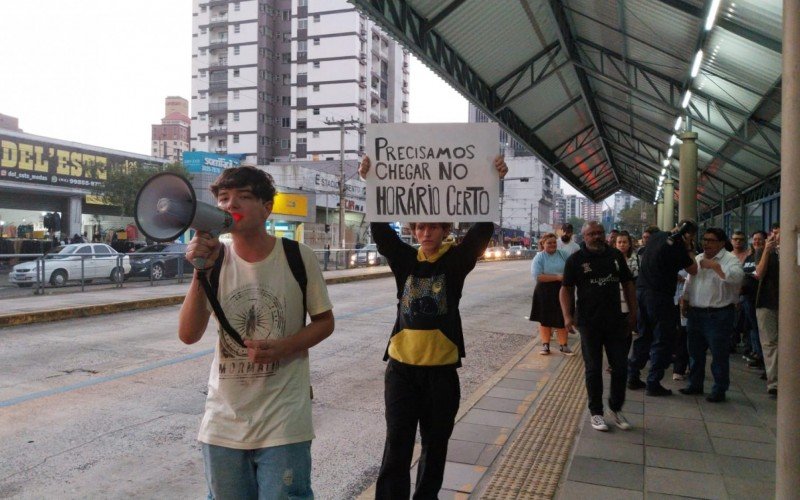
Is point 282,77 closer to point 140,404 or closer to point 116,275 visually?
point 116,275

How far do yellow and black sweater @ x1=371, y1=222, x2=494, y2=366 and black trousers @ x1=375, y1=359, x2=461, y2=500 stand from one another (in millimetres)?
88

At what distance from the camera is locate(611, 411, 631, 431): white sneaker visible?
5.24 m

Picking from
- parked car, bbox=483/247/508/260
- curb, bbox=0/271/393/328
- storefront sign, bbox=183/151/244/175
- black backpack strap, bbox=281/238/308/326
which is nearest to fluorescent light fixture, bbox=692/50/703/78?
black backpack strap, bbox=281/238/308/326

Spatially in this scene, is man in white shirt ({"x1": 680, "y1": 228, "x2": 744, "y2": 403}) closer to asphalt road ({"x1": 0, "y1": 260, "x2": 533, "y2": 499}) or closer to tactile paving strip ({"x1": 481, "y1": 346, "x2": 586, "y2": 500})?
tactile paving strip ({"x1": 481, "y1": 346, "x2": 586, "y2": 500})

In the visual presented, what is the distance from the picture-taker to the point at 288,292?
238 centimetres

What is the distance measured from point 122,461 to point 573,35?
10.6 meters

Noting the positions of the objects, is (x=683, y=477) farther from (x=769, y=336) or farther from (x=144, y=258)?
(x=144, y=258)

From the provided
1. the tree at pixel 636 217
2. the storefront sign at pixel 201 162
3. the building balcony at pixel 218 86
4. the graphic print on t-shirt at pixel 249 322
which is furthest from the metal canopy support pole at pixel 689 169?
the building balcony at pixel 218 86

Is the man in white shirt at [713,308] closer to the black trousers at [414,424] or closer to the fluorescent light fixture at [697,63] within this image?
the black trousers at [414,424]

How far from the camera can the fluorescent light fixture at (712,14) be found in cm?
744

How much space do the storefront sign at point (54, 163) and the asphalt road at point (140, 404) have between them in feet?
75.9

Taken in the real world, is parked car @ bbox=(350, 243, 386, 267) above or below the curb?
above

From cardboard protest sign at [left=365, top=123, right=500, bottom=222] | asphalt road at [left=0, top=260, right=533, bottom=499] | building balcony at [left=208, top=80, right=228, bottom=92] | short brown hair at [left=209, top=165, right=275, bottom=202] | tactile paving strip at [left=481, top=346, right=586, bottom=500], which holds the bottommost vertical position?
asphalt road at [left=0, top=260, right=533, bottom=499]

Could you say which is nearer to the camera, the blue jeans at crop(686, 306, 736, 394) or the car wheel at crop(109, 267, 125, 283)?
the blue jeans at crop(686, 306, 736, 394)
